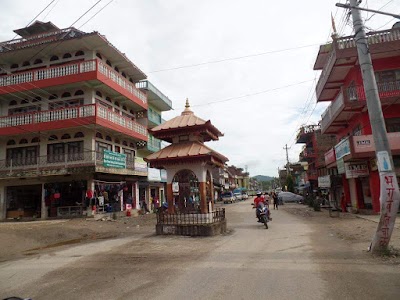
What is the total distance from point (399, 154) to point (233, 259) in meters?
15.0

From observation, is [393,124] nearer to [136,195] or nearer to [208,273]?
[208,273]

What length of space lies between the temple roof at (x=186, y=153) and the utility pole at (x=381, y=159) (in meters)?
6.58

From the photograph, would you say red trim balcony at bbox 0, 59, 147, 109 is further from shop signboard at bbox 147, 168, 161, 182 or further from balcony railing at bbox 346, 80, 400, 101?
balcony railing at bbox 346, 80, 400, 101

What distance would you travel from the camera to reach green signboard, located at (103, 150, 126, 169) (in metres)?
23.3

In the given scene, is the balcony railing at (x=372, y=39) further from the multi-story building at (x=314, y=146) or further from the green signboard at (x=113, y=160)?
the multi-story building at (x=314, y=146)

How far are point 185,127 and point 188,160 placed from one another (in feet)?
5.01

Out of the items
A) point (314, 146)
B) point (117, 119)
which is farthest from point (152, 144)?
point (314, 146)

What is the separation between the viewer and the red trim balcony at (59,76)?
2353 centimetres

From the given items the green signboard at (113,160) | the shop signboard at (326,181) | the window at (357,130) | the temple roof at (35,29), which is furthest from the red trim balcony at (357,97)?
the temple roof at (35,29)

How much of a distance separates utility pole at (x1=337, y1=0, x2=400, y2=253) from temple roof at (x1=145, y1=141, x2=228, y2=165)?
6.58 metres

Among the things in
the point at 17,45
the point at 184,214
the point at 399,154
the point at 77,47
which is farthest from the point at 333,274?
the point at 17,45

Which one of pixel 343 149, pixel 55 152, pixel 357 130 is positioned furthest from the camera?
pixel 55 152

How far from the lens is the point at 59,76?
2408cm

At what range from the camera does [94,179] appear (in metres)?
23.4
